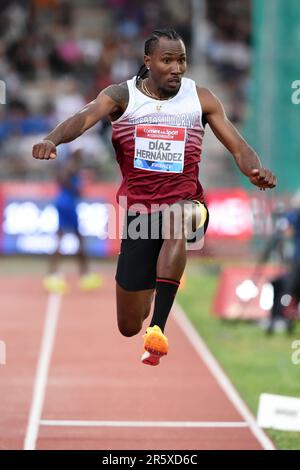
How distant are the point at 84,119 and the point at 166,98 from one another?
0.52 m

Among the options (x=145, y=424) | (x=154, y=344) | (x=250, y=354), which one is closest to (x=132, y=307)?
(x=154, y=344)

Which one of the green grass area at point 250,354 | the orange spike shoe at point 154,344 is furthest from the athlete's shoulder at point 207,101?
the green grass area at point 250,354

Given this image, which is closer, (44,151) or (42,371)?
(44,151)

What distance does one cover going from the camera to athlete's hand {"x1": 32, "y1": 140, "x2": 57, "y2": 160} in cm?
603

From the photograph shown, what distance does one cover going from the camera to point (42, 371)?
11.0 m

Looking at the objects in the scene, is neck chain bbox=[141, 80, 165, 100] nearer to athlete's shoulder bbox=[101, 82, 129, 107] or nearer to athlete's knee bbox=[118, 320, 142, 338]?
athlete's shoulder bbox=[101, 82, 129, 107]

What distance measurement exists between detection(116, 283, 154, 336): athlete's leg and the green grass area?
1.81 metres

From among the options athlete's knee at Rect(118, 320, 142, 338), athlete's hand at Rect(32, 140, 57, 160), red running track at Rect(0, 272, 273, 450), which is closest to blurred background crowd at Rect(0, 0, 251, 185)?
red running track at Rect(0, 272, 273, 450)

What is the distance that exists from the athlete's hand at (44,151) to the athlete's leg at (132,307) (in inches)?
45.3

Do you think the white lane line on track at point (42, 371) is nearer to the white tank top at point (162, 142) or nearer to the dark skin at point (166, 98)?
the dark skin at point (166, 98)

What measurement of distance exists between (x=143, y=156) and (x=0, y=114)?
14.5 m

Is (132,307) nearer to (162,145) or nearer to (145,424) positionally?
(162,145)

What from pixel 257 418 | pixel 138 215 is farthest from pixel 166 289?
pixel 257 418

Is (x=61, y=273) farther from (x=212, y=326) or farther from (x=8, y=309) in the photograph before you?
(x=212, y=326)
